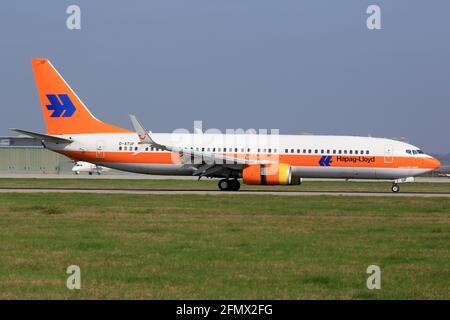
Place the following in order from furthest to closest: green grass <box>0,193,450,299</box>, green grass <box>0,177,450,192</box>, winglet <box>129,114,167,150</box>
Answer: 1. green grass <box>0,177,450,192</box>
2. winglet <box>129,114,167,150</box>
3. green grass <box>0,193,450,299</box>

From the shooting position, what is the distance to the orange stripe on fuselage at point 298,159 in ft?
144

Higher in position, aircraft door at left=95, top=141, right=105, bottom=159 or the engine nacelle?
aircraft door at left=95, top=141, right=105, bottom=159

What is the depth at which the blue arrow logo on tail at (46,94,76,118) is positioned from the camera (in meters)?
46.1

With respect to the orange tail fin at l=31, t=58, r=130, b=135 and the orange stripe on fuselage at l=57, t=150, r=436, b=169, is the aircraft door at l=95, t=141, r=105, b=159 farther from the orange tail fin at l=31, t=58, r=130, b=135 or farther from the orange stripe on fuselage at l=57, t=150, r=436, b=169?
the orange tail fin at l=31, t=58, r=130, b=135

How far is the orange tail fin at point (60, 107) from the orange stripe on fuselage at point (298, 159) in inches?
73.4

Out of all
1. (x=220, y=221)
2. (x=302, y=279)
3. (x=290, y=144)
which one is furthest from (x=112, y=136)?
(x=302, y=279)

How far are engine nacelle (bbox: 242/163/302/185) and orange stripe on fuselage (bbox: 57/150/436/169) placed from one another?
219 cm

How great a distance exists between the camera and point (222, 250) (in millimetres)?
17250

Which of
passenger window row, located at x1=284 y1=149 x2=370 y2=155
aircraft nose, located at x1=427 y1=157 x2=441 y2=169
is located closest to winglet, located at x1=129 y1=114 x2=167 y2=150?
Result: passenger window row, located at x1=284 y1=149 x2=370 y2=155

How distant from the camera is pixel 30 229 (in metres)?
21.1

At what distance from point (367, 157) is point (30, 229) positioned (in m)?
27.0

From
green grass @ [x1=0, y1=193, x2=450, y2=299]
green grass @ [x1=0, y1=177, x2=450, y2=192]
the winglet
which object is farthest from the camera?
green grass @ [x1=0, y1=177, x2=450, y2=192]

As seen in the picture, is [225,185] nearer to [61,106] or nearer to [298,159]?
[298,159]
